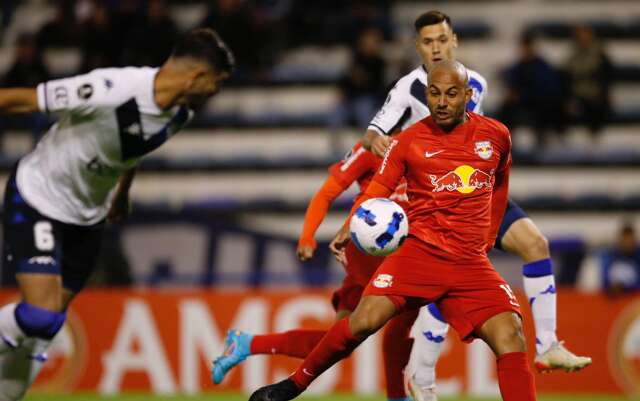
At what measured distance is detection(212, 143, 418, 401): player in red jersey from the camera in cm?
629

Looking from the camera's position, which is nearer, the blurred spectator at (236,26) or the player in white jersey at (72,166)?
the player in white jersey at (72,166)

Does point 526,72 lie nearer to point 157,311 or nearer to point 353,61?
point 353,61

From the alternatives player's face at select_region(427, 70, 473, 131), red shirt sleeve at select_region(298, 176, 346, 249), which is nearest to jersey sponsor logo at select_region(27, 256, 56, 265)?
red shirt sleeve at select_region(298, 176, 346, 249)

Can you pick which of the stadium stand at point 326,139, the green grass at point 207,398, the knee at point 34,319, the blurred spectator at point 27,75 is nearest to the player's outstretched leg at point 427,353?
the knee at point 34,319

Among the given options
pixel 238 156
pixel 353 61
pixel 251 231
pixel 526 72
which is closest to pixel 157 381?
pixel 251 231

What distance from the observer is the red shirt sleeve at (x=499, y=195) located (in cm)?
580

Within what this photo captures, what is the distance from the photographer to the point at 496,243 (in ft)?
21.0

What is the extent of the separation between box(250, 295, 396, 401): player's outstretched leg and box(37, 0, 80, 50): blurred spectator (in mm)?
9357

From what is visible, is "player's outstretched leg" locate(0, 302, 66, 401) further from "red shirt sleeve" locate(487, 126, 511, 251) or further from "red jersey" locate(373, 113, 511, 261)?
"red shirt sleeve" locate(487, 126, 511, 251)

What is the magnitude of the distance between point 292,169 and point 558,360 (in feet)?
23.0

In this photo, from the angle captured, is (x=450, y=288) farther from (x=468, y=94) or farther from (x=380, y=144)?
(x=468, y=94)

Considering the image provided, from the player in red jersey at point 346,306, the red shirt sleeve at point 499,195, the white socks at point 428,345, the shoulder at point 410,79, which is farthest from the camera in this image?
the white socks at point 428,345

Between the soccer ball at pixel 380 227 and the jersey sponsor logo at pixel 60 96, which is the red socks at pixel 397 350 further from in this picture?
Result: the jersey sponsor logo at pixel 60 96

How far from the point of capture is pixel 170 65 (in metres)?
5.77
